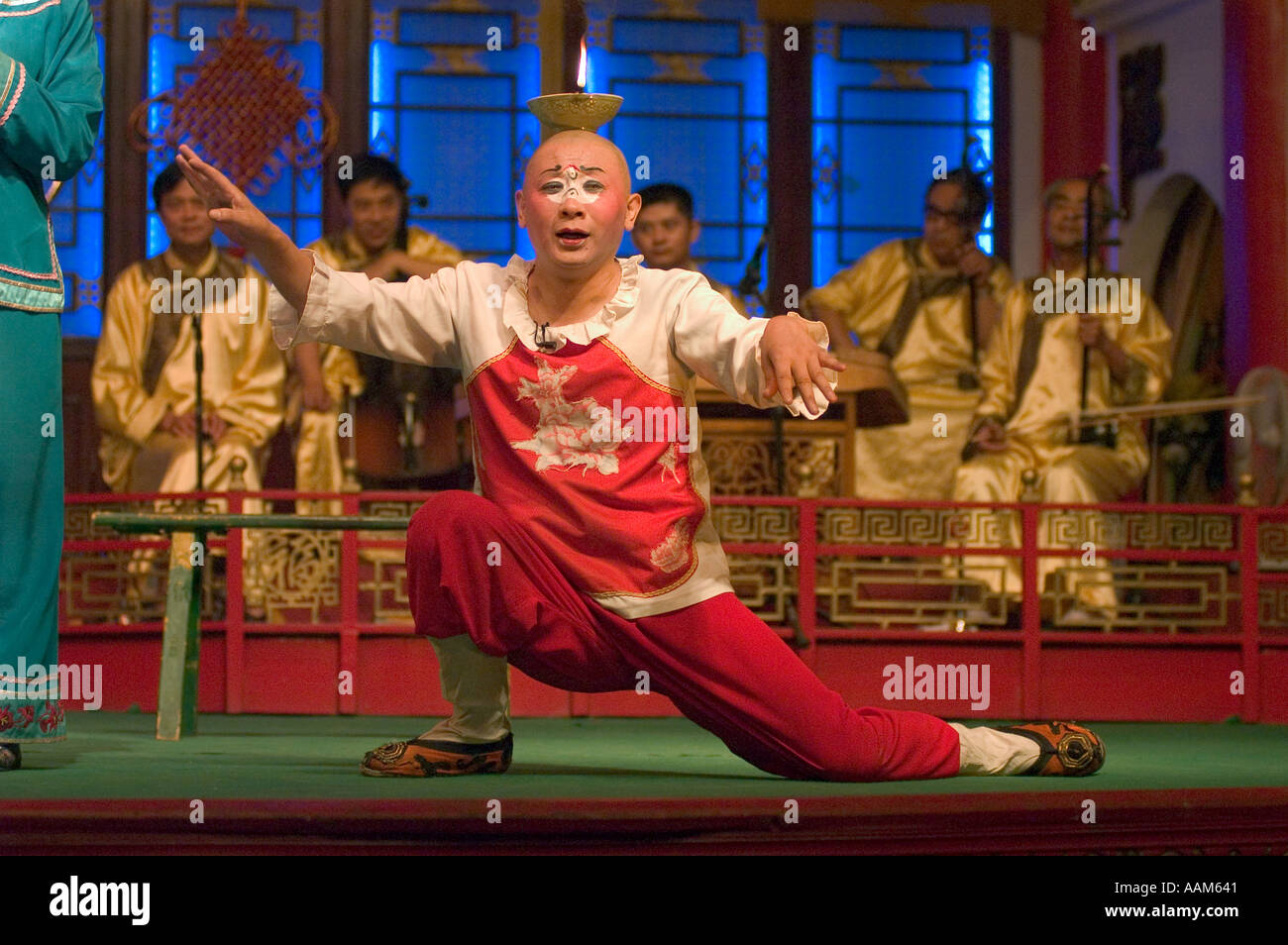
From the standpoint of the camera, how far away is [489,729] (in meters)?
3.25

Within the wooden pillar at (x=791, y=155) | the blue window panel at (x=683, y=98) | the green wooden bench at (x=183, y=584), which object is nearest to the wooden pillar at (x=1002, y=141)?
the wooden pillar at (x=791, y=155)

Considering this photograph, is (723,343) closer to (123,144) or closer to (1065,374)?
(1065,374)

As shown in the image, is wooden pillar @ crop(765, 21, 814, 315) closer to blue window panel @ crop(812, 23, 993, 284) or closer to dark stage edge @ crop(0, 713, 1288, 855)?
blue window panel @ crop(812, 23, 993, 284)

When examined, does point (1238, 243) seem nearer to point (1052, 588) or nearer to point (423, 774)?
point (1052, 588)

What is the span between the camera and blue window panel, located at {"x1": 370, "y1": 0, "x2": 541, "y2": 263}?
871cm

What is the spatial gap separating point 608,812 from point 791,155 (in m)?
6.61

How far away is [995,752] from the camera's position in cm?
315

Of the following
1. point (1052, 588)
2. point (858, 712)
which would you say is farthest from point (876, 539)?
point (858, 712)

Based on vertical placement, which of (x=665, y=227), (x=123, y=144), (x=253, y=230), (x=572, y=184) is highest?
(x=123, y=144)

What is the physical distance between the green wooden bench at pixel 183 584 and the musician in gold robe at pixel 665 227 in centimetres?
277

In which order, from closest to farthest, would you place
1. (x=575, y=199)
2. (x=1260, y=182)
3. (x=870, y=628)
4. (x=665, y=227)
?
(x=575, y=199) < (x=870, y=628) < (x=665, y=227) < (x=1260, y=182)

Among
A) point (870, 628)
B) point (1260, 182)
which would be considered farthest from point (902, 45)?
point (870, 628)

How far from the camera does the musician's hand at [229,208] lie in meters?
2.92

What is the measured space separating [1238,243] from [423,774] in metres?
5.73
